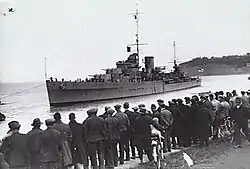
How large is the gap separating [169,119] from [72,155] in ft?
8.80

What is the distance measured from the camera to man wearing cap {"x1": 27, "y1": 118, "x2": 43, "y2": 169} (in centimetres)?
618

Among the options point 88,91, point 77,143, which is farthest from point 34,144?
point 88,91

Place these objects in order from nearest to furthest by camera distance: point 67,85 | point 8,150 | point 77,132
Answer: point 8,150, point 77,132, point 67,85

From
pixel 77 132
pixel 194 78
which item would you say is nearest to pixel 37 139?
pixel 77 132

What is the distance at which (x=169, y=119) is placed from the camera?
9336 mm

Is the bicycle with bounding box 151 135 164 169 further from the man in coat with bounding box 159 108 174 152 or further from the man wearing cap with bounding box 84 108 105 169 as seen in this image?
the man wearing cap with bounding box 84 108 105 169

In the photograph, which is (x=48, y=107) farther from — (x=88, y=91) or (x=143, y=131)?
(x=143, y=131)

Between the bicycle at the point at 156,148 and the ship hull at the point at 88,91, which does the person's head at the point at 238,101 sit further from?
the ship hull at the point at 88,91

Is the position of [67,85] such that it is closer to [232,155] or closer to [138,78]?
[138,78]

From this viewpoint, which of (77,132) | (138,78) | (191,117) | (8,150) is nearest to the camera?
(8,150)

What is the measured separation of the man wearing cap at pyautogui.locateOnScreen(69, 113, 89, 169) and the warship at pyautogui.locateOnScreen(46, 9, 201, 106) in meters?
37.5

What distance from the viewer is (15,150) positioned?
603 cm

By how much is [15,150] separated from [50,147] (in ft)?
1.61

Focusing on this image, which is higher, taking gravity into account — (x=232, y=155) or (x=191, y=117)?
(x=191, y=117)
